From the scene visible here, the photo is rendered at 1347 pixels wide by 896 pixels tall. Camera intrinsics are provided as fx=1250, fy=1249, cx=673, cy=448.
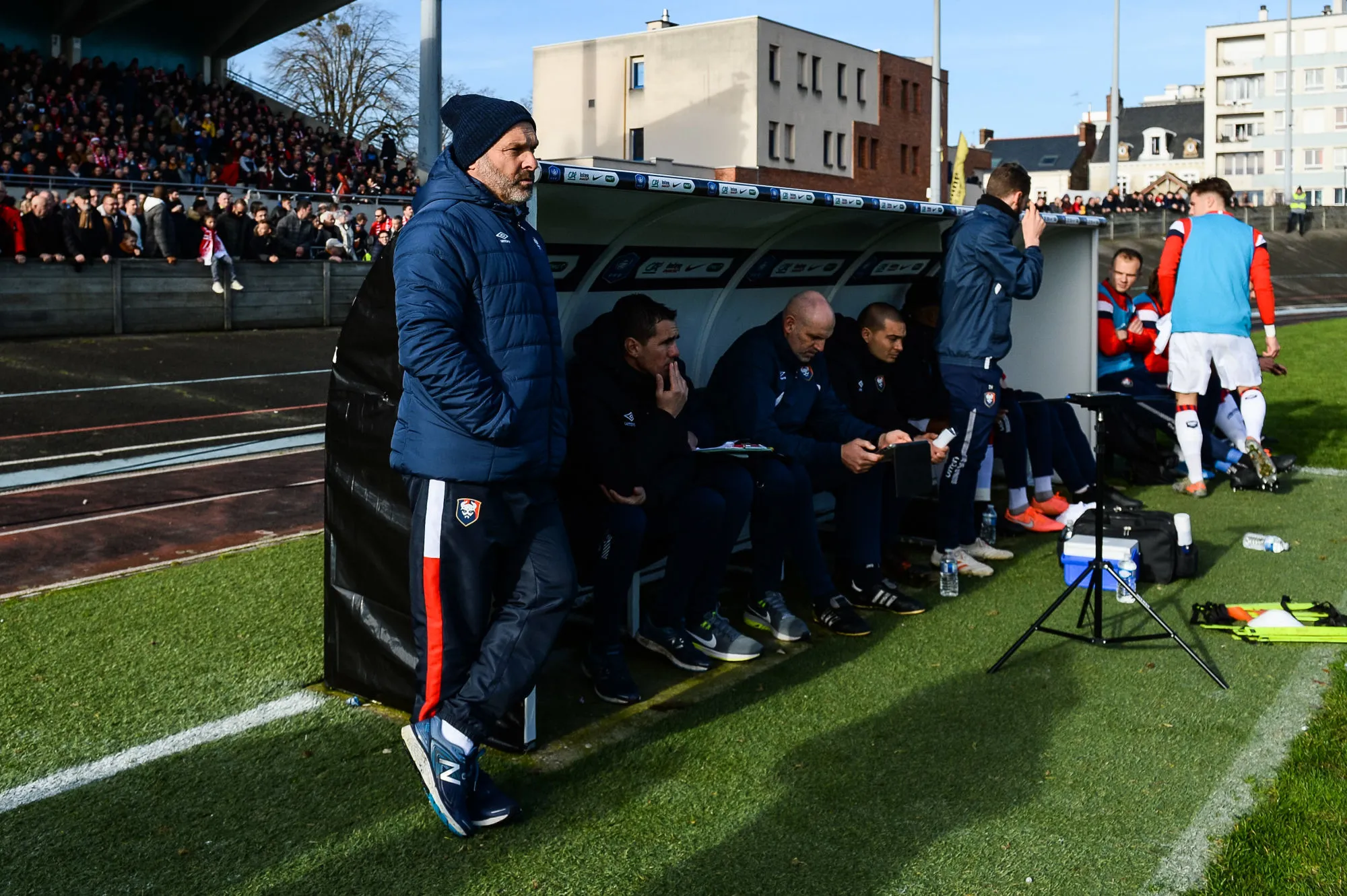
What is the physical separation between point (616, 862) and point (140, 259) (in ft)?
58.5

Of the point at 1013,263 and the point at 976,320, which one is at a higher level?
the point at 1013,263

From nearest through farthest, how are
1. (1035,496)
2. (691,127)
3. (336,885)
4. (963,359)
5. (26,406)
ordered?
(336,885)
(963,359)
(1035,496)
(26,406)
(691,127)

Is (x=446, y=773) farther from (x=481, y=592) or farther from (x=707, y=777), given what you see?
(x=707, y=777)

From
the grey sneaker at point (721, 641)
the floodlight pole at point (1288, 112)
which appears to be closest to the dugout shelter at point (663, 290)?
the grey sneaker at point (721, 641)

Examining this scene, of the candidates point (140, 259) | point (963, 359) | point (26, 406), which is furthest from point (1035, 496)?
point (140, 259)

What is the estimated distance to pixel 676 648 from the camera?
5375mm

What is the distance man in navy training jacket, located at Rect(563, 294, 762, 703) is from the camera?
500cm

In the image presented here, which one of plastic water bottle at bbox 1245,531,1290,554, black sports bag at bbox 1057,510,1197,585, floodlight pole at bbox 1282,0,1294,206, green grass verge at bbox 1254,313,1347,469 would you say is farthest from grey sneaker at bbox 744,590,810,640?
floodlight pole at bbox 1282,0,1294,206

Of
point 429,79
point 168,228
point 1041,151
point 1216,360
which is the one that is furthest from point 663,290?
point 1041,151

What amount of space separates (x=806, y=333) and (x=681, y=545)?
4.45 ft

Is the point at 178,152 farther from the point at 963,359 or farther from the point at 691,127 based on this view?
the point at 691,127

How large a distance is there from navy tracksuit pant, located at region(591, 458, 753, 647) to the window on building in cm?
9576

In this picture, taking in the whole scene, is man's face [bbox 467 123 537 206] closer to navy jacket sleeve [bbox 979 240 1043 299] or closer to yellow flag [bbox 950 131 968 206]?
navy jacket sleeve [bbox 979 240 1043 299]

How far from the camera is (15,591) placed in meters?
6.54
